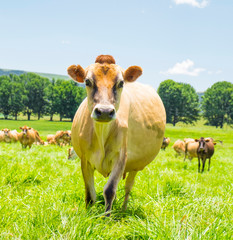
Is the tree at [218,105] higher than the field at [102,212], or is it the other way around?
the tree at [218,105]

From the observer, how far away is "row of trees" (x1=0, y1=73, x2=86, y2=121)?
74875 mm

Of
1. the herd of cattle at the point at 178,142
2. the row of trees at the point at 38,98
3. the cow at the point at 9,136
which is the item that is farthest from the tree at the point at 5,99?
the cow at the point at 9,136

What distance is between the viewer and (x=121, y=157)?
3432mm

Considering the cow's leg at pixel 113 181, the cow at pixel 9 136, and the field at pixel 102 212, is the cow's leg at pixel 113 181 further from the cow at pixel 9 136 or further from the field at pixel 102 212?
the cow at pixel 9 136

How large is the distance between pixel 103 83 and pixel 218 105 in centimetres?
8105

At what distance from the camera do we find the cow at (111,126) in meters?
3.06

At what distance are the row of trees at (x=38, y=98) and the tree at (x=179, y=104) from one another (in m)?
27.0

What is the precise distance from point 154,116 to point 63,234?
8.37 ft

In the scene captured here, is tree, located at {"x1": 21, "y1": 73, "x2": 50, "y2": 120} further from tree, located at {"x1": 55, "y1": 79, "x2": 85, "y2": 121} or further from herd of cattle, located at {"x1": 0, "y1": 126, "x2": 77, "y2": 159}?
herd of cattle, located at {"x1": 0, "y1": 126, "x2": 77, "y2": 159}

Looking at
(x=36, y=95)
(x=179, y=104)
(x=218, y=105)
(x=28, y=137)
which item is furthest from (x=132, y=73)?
(x=36, y=95)

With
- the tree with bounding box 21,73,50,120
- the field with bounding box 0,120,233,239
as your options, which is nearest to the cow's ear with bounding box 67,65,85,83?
the field with bounding box 0,120,233,239

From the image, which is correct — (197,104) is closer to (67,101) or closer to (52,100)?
(67,101)

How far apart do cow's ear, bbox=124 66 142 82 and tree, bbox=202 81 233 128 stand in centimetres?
7849

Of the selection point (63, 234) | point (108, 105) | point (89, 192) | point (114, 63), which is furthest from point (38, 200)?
point (114, 63)
